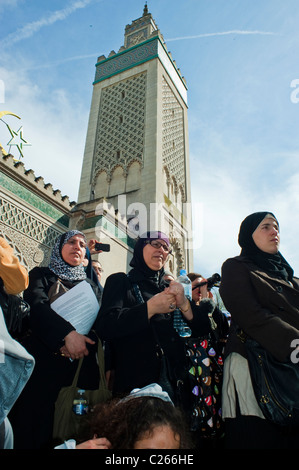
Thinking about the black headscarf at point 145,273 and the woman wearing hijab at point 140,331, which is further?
the black headscarf at point 145,273

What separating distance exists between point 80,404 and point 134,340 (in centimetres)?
34

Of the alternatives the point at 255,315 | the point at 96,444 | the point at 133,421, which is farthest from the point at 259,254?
the point at 96,444

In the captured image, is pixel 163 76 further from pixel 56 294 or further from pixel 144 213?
pixel 56 294

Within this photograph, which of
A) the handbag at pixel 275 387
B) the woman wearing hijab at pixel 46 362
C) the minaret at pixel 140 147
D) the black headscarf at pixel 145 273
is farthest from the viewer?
the minaret at pixel 140 147

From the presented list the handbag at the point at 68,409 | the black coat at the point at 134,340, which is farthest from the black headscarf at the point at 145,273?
the handbag at the point at 68,409

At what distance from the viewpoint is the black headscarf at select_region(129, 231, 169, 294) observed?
5.56ft

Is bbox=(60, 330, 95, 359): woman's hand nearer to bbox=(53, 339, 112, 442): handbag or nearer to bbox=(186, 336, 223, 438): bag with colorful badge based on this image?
bbox=(53, 339, 112, 442): handbag

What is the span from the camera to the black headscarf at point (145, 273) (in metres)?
1.69

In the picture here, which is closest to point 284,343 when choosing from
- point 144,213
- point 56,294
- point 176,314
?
point 176,314

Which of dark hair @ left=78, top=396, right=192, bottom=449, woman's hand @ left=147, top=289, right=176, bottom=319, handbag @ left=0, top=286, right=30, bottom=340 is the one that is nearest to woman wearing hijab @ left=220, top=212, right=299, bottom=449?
woman's hand @ left=147, top=289, right=176, bottom=319

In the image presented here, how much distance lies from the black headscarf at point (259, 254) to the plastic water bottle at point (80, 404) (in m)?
1.00

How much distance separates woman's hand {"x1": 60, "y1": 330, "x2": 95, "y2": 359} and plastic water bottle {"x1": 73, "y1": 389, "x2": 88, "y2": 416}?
0.49ft

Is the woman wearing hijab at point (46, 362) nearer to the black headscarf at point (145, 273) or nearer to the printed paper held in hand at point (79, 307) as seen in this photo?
the printed paper held in hand at point (79, 307)
